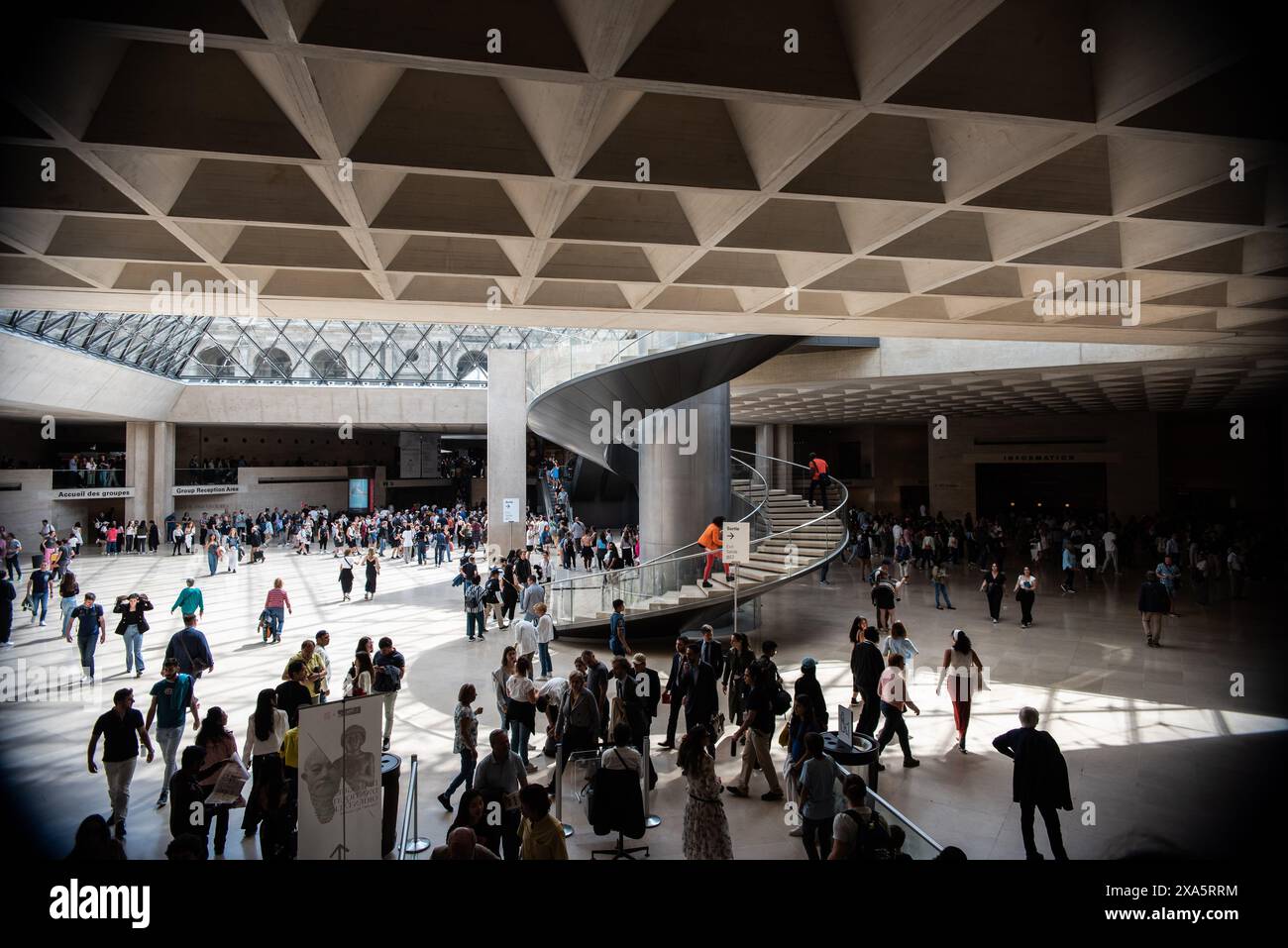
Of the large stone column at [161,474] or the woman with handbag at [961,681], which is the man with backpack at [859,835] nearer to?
the woman with handbag at [961,681]

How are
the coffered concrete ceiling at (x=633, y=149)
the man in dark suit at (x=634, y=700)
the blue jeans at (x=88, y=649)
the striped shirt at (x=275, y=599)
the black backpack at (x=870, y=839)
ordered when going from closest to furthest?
the coffered concrete ceiling at (x=633, y=149)
the black backpack at (x=870, y=839)
the man in dark suit at (x=634, y=700)
the blue jeans at (x=88, y=649)
the striped shirt at (x=275, y=599)

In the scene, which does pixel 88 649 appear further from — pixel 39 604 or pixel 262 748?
pixel 262 748

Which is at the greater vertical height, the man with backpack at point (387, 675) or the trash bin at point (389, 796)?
the man with backpack at point (387, 675)

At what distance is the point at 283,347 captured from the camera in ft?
141

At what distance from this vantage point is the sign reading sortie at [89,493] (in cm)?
2819

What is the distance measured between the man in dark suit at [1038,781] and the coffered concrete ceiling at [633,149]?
3992 millimetres

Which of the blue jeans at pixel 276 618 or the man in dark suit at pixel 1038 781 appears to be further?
the blue jeans at pixel 276 618

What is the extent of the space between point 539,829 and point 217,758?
3081 mm

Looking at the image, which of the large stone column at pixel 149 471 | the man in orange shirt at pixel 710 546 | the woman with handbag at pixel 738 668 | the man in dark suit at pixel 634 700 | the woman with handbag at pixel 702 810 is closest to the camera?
the woman with handbag at pixel 702 810

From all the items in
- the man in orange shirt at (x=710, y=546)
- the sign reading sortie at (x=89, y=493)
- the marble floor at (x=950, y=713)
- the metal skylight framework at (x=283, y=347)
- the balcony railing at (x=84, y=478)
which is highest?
the metal skylight framework at (x=283, y=347)

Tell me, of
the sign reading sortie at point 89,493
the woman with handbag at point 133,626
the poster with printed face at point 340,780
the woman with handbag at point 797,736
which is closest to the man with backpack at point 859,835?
the woman with handbag at point 797,736

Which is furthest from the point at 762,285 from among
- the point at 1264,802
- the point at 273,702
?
the point at 1264,802
